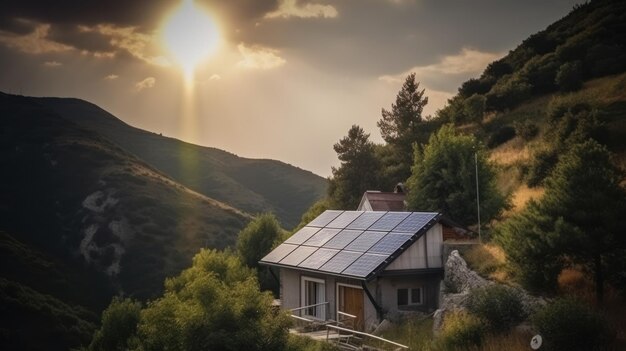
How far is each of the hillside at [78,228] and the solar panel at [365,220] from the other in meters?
48.3

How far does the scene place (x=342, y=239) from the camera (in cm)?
2956

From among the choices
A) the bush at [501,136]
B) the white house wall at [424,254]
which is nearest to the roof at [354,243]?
the white house wall at [424,254]

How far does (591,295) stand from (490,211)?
16204 mm

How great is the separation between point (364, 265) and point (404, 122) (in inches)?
1682

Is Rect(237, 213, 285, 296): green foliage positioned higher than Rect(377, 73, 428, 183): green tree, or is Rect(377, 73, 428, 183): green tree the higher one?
Rect(377, 73, 428, 183): green tree

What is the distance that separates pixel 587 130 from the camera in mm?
41906

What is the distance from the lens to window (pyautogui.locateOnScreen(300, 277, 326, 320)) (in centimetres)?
2775

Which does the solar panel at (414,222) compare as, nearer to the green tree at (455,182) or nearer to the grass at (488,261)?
the grass at (488,261)

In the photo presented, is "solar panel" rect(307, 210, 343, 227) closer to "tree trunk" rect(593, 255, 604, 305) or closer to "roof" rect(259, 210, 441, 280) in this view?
"roof" rect(259, 210, 441, 280)

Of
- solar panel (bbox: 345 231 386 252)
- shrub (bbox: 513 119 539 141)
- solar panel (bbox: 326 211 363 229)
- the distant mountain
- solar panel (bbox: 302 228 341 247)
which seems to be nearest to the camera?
solar panel (bbox: 345 231 386 252)

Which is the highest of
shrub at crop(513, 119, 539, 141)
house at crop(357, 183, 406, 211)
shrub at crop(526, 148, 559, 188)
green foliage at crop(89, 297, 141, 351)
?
shrub at crop(513, 119, 539, 141)

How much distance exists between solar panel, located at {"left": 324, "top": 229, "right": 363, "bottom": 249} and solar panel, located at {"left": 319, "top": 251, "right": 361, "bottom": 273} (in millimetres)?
1217

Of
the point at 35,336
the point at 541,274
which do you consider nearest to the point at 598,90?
the point at 541,274

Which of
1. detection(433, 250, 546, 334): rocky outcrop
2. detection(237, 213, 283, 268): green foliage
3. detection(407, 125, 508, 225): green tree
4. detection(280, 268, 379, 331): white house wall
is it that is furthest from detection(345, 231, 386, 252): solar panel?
detection(237, 213, 283, 268): green foliage
